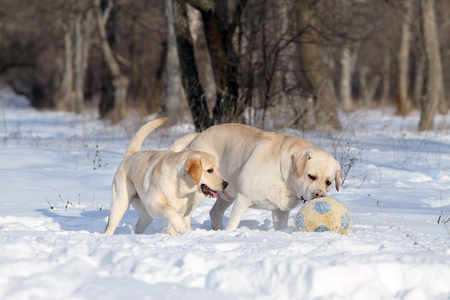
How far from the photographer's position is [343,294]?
3.49m

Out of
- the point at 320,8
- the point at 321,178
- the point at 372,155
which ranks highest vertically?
the point at 320,8

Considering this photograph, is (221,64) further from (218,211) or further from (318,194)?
(318,194)

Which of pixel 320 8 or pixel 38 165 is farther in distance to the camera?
pixel 320 8

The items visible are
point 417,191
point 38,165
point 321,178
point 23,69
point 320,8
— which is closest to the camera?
point 321,178

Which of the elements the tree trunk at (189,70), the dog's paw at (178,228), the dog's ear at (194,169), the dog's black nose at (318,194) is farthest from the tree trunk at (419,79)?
the dog's paw at (178,228)

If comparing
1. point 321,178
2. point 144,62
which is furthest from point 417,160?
point 144,62

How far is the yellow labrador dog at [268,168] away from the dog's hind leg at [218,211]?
162 mm

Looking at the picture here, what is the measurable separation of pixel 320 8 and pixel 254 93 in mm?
4107

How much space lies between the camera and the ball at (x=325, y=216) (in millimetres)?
5070

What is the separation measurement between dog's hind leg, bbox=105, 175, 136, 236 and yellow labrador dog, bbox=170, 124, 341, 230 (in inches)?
31.7

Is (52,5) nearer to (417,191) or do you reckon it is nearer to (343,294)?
(417,191)

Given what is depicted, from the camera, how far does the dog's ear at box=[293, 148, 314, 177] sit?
511 cm

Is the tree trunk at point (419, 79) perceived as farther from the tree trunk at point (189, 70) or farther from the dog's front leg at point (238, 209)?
the dog's front leg at point (238, 209)

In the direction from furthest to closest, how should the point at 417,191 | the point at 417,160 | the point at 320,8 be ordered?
the point at 320,8, the point at 417,160, the point at 417,191
